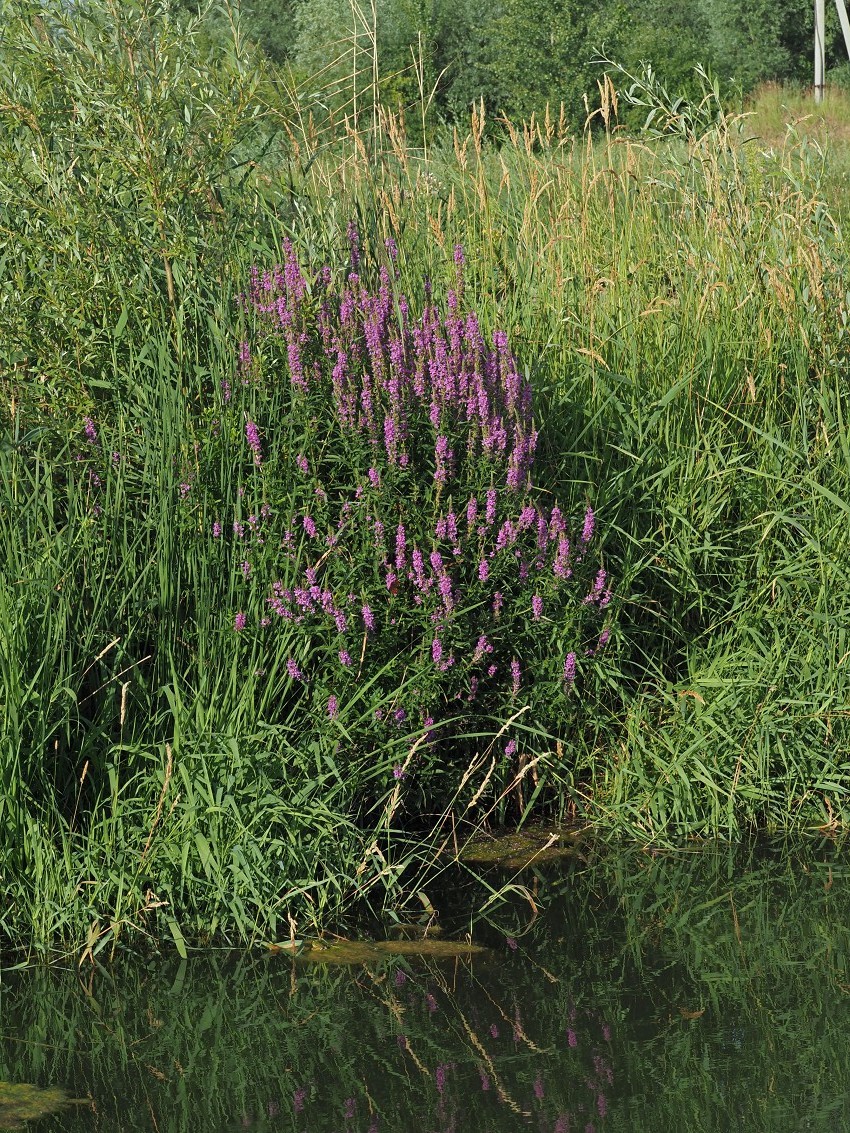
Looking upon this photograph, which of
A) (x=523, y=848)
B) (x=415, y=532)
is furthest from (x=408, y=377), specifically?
(x=523, y=848)

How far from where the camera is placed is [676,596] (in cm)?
447

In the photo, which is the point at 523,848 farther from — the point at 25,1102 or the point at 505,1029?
the point at 25,1102

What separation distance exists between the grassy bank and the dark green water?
0.30 m

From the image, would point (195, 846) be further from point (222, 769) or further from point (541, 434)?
point (541, 434)

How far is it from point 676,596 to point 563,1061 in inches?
79.0

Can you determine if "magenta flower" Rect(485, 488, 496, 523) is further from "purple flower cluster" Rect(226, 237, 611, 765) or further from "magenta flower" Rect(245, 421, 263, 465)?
"magenta flower" Rect(245, 421, 263, 465)

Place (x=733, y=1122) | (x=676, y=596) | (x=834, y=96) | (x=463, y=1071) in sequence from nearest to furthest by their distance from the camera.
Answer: (x=733, y=1122), (x=463, y=1071), (x=676, y=596), (x=834, y=96)

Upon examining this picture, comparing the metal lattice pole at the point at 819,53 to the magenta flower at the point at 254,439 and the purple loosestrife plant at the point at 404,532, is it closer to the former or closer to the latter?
the purple loosestrife plant at the point at 404,532

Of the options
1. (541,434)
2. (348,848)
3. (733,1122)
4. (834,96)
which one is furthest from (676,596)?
(834,96)

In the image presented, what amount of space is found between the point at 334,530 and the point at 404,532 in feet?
0.96

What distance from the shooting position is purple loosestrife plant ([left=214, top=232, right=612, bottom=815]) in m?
3.75

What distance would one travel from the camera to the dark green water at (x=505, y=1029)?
2631mm

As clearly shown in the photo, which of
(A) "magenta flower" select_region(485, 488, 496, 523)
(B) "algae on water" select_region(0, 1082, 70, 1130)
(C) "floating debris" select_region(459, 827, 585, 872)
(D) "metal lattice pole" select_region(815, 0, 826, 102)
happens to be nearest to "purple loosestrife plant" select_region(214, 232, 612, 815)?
(A) "magenta flower" select_region(485, 488, 496, 523)

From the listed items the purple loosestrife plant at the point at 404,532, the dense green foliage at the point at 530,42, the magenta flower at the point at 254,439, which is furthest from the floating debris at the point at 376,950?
the dense green foliage at the point at 530,42
